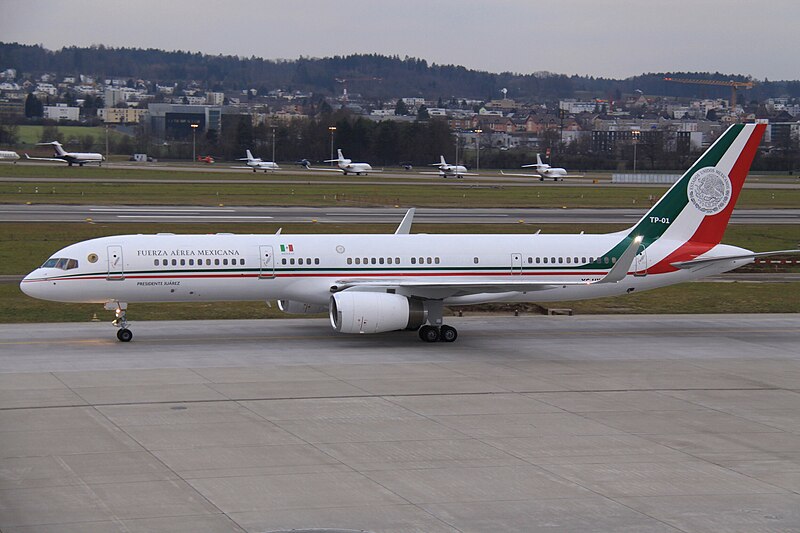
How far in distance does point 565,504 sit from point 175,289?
20286 millimetres

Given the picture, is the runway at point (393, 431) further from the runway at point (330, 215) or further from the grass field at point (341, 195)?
the grass field at point (341, 195)

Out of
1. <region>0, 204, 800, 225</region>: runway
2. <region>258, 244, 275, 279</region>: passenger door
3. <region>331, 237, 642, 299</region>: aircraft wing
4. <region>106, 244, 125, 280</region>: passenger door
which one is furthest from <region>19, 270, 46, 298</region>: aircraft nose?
<region>0, 204, 800, 225</region>: runway

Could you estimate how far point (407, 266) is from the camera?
37.8 meters

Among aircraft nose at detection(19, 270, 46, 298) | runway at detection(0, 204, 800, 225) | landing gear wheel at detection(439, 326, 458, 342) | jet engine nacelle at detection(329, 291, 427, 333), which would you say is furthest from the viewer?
runway at detection(0, 204, 800, 225)

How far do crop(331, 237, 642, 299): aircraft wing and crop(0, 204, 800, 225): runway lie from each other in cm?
4203

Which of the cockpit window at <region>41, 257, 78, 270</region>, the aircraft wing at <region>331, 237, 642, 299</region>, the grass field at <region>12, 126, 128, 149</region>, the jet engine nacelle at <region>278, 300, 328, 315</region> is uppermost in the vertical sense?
the grass field at <region>12, 126, 128, 149</region>

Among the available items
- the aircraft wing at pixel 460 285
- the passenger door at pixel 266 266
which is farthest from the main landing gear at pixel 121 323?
the aircraft wing at pixel 460 285

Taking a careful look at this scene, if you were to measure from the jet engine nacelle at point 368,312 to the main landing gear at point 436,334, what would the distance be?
0.96 meters

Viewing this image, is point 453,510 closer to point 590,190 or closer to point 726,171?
point 726,171

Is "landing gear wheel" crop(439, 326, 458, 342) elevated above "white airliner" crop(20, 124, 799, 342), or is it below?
below

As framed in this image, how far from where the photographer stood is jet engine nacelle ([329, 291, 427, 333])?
34594 millimetres

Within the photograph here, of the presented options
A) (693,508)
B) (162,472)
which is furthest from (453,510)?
(162,472)

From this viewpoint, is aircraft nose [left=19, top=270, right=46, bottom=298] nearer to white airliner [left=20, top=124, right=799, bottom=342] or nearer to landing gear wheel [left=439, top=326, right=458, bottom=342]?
white airliner [left=20, top=124, right=799, bottom=342]

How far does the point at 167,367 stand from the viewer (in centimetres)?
3144
